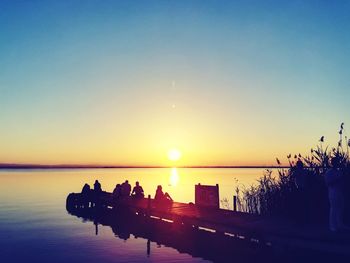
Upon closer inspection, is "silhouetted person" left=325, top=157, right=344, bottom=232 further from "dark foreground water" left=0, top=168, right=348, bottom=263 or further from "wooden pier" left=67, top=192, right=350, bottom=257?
"dark foreground water" left=0, top=168, right=348, bottom=263

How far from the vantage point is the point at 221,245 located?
63.3 ft

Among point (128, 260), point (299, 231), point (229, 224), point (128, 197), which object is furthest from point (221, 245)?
point (128, 197)

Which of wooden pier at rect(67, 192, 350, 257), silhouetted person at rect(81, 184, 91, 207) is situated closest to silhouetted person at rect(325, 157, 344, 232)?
wooden pier at rect(67, 192, 350, 257)

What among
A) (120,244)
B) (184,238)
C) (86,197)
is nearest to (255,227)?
(184,238)

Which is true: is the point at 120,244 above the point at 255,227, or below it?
below

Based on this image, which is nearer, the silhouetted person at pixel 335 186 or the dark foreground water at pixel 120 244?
the silhouetted person at pixel 335 186

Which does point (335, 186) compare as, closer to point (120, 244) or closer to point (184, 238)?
point (184, 238)

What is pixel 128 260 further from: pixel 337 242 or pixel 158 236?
pixel 337 242

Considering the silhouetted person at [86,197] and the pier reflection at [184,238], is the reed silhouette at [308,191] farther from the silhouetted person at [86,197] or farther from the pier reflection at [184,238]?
the silhouetted person at [86,197]

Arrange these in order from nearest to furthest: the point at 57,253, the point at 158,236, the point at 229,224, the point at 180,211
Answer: the point at 229,224, the point at 57,253, the point at 180,211, the point at 158,236

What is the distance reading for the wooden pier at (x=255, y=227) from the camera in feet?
39.7

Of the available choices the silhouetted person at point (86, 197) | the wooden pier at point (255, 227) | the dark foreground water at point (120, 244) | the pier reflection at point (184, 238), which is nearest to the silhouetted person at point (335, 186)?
the wooden pier at point (255, 227)

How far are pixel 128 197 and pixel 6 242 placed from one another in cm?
961

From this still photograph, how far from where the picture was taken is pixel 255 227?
15391 mm
